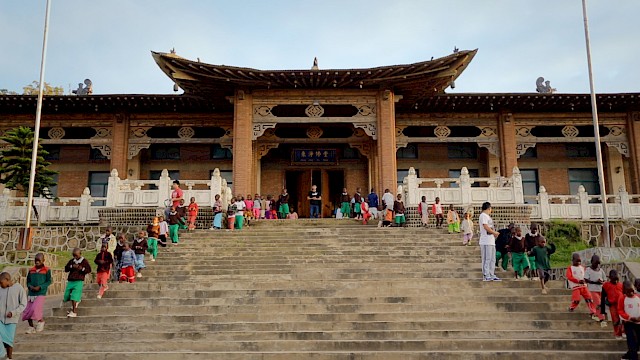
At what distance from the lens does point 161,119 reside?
21719mm

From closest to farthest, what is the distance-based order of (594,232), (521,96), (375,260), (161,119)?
(375,260), (594,232), (521,96), (161,119)

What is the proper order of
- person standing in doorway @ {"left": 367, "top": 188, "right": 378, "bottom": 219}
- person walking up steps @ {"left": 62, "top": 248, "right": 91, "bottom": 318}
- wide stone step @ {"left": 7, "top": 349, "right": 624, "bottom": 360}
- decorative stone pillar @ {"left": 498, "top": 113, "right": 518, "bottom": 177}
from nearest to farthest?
wide stone step @ {"left": 7, "top": 349, "right": 624, "bottom": 360} → person walking up steps @ {"left": 62, "top": 248, "right": 91, "bottom": 318} → person standing in doorway @ {"left": 367, "top": 188, "right": 378, "bottom": 219} → decorative stone pillar @ {"left": 498, "top": 113, "right": 518, "bottom": 177}

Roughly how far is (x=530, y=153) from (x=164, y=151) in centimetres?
1575

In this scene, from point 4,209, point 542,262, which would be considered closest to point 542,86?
point 542,262

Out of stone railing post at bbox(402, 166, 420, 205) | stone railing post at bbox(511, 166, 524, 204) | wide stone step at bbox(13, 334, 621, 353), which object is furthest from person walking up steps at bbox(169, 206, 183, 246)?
stone railing post at bbox(511, 166, 524, 204)

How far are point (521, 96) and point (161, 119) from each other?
1432 cm

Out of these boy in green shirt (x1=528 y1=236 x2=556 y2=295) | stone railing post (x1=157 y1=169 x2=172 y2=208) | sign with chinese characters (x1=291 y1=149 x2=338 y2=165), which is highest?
sign with chinese characters (x1=291 y1=149 x2=338 y2=165)

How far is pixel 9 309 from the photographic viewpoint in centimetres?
766

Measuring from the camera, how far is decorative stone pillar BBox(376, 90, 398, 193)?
18.8 m

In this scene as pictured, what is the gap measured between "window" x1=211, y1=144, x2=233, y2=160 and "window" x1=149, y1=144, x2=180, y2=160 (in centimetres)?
151

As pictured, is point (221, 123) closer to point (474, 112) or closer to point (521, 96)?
point (474, 112)

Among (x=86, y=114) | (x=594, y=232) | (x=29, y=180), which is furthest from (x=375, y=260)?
(x=86, y=114)

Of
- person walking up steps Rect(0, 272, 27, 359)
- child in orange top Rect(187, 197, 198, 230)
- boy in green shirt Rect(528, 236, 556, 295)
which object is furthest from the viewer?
child in orange top Rect(187, 197, 198, 230)

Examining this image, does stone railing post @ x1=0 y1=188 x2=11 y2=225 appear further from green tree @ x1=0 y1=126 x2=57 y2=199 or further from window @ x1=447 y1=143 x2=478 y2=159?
window @ x1=447 y1=143 x2=478 y2=159
